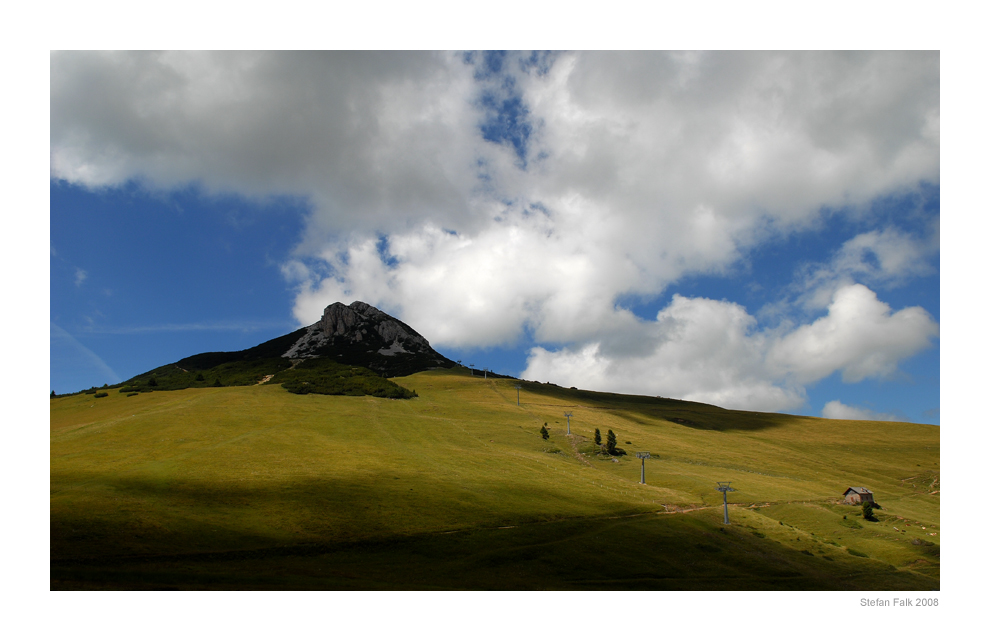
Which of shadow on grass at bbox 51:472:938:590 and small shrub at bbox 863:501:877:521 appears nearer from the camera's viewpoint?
shadow on grass at bbox 51:472:938:590

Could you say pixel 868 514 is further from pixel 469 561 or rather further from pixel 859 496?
pixel 469 561

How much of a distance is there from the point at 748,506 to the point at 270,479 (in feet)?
259

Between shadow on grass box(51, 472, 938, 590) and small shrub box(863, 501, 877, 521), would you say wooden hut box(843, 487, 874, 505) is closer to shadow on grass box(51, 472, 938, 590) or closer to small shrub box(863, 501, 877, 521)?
small shrub box(863, 501, 877, 521)

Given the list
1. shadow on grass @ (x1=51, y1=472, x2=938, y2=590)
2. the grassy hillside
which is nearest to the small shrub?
the grassy hillside

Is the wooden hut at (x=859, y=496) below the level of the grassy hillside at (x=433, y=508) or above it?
below

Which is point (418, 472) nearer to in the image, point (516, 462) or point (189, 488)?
point (516, 462)

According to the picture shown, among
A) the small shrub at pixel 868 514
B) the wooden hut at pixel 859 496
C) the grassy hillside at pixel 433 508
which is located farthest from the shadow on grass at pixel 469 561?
the wooden hut at pixel 859 496

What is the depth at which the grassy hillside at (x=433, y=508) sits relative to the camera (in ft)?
149

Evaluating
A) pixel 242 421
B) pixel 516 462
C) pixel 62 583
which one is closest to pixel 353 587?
pixel 62 583

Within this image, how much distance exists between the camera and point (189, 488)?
65125 mm

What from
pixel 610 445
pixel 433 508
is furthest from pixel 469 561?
pixel 610 445

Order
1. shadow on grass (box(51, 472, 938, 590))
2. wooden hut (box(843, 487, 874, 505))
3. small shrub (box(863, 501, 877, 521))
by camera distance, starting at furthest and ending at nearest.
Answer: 1. wooden hut (box(843, 487, 874, 505))
2. small shrub (box(863, 501, 877, 521))
3. shadow on grass (box(51, 472, 938, 590))

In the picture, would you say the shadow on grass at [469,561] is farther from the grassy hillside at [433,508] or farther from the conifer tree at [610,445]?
the conifer tree at [610,445]

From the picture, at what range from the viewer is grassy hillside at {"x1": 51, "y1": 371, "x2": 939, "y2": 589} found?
149 ft
